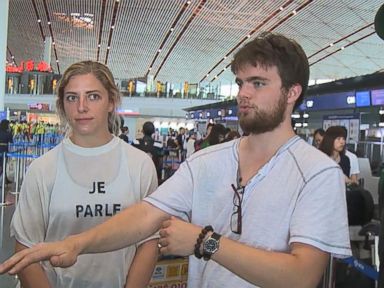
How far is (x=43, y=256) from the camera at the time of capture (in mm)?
1364

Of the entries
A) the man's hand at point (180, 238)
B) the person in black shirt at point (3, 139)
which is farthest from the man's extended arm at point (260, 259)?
the person in black shirt at point (3, 139)

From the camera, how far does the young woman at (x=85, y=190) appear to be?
6.36ft

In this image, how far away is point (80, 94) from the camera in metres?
2.02

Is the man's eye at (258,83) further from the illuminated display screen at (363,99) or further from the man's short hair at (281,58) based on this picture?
the illuminated display screen at (363,99)

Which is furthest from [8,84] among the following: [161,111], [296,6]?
[296,6]

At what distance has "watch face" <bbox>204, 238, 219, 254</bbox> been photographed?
134 centimetres

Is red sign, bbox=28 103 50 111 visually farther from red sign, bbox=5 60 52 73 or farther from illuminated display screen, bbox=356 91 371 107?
illuminated display screen, bbox=356 91 371 107

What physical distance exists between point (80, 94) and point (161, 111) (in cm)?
3651

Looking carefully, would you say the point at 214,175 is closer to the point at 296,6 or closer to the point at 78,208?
the point at 78,208

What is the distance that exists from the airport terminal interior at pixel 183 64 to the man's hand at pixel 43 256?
281cm

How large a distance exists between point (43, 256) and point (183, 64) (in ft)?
154

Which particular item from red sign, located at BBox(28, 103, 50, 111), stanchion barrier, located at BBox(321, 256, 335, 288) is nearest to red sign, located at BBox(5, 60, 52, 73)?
red sign, located at BBox(28, 103, 50, 111)

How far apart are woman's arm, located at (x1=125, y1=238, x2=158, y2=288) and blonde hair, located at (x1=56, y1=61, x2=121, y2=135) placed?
22.3 inches

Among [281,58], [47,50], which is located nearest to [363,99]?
[281,58]
